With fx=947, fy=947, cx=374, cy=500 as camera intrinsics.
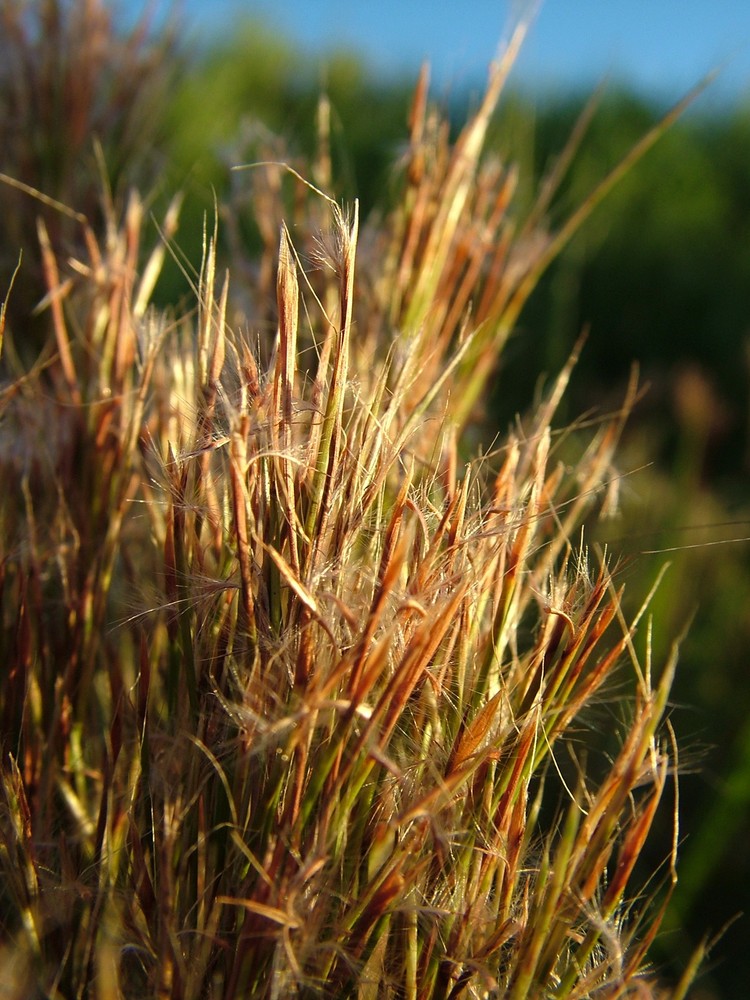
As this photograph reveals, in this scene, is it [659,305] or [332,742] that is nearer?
[332,742]

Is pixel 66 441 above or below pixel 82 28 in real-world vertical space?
below

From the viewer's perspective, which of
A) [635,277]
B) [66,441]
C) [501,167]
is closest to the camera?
[66,441]

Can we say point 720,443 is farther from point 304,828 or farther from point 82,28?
point 304,828

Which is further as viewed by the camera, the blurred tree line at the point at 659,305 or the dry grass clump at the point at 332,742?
the blurred tree line at the point at 659,305

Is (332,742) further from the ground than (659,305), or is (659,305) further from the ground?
(332,742)

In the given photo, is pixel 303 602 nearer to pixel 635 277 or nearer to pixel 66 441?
pixel 66 441

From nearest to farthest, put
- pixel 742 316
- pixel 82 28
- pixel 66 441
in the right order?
pixel 66 441 < pixel 82 28 < pixel 742 316

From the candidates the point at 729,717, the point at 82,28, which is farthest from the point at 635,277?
the point at 82,28

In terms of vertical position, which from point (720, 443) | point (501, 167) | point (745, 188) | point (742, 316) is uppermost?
point (501, 167)

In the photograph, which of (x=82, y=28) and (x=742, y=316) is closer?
(x=82, y=28)

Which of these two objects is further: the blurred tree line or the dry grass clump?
the blurred tree line
